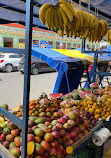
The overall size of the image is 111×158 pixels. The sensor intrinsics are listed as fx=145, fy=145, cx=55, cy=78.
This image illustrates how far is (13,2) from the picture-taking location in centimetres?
279

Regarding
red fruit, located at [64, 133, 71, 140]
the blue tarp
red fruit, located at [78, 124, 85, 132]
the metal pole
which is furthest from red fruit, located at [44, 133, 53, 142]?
the blue tarp

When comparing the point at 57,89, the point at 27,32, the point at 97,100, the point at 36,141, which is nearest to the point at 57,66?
the point at 57,89

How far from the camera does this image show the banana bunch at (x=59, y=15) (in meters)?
2.00

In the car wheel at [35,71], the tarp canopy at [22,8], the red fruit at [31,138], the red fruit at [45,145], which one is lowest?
the car wheel at [35,71]

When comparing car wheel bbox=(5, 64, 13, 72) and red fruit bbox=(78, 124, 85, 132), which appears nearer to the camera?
red fruit bbox=(78, 124, 85, 132)

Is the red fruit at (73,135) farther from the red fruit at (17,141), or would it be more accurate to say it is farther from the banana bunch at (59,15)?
the banana bunch at (59,15)

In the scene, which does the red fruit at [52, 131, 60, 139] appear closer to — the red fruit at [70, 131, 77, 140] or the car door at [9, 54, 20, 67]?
the red fruit at [70, 131, 77, 140]

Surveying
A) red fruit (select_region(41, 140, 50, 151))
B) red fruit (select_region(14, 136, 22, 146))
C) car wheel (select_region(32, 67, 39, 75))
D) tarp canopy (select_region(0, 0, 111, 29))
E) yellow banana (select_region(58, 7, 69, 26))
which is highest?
tarp canopy (select_region(0, 0, 111, 29))

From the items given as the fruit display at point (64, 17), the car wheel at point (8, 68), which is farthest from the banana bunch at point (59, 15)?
the car wheel at point (8, 68)

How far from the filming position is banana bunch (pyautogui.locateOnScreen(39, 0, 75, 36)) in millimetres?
1997

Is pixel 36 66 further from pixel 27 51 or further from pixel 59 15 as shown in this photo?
pixel 27 51

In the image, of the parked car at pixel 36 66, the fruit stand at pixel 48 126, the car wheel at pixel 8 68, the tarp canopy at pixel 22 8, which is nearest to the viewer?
the fruit stand at pixel 48 126

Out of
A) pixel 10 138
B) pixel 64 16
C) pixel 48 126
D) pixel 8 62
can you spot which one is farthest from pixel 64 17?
pixel 8 62

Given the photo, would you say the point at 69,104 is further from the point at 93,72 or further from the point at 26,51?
the point at 93,72
